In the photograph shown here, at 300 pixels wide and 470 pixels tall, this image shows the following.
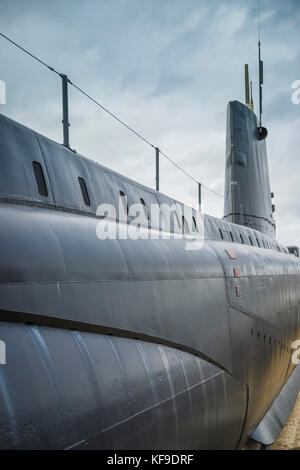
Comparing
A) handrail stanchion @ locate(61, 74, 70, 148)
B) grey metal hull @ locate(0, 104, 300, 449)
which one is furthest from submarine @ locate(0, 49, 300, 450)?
handrail stanchion @ locate(61, 74, 70, 148)

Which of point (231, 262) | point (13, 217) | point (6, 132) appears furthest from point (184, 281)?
point (6, 132)

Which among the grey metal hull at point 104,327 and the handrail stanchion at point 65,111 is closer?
the grey metal hull at point 104,327

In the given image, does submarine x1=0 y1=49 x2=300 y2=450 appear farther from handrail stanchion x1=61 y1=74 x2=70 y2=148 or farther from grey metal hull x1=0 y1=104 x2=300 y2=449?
handrail stanchion x1=61 y1=74 x2=70 y2=148

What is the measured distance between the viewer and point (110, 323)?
2396mm

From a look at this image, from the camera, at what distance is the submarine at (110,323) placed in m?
1.83

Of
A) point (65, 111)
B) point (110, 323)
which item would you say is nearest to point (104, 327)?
point (110, 323)

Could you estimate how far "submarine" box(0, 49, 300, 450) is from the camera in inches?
72.1

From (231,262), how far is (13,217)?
2977 mm

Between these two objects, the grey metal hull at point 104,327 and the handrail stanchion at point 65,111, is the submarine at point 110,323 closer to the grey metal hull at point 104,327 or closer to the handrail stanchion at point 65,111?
the grey metal hull at point 104,327

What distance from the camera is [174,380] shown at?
281cm

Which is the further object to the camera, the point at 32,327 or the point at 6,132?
the point at 6,132

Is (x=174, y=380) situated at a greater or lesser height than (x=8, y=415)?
lesser

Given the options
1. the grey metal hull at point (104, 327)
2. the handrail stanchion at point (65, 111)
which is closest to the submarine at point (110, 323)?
the grey metal hull at point (104, 327)
